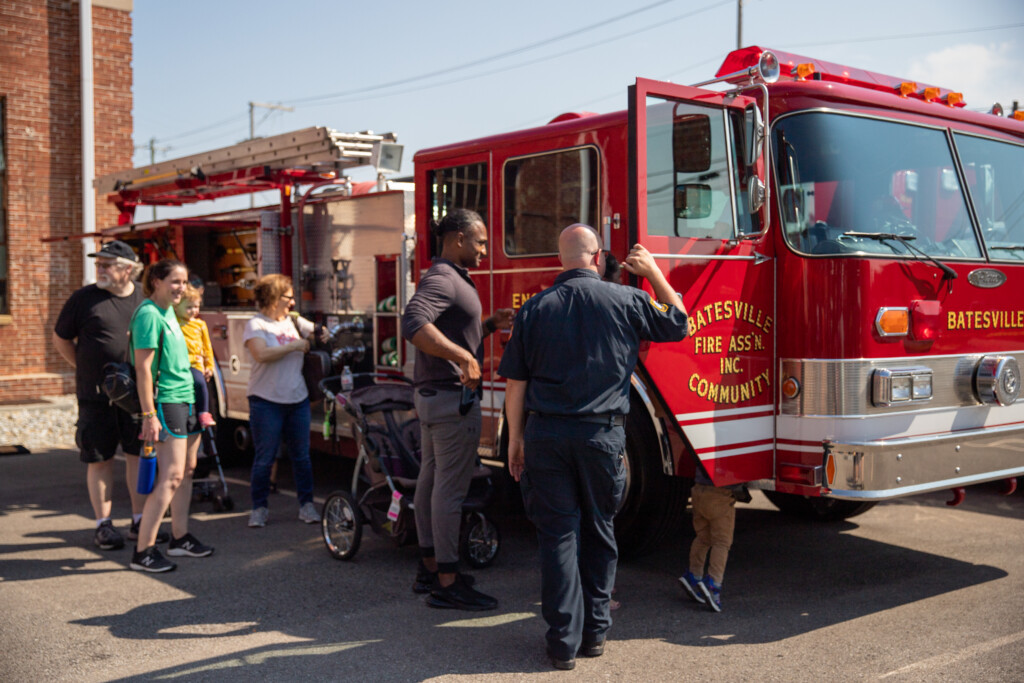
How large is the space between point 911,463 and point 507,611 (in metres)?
2.18

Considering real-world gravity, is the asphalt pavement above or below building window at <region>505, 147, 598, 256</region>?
below

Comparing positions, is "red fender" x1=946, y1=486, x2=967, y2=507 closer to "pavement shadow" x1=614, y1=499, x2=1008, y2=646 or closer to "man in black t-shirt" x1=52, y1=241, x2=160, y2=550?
"pavement shadow" x1=614, y1=499, x2=1008, y2=646

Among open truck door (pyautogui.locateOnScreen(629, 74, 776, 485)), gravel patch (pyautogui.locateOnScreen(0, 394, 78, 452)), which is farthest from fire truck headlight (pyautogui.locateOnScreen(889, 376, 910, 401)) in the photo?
gravel patch (pyautogui.locateOnScreen(0, 394, 78, 452))

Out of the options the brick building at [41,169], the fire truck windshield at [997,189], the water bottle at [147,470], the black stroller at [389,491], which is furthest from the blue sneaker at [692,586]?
the brick building at [41,169]

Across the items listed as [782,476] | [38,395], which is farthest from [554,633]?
[38,395]

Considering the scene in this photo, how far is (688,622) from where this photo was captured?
4906 millimetres

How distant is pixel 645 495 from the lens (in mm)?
5570

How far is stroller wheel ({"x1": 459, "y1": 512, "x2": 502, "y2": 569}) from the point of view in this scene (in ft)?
19.0

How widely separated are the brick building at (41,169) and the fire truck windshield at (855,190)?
12.0m

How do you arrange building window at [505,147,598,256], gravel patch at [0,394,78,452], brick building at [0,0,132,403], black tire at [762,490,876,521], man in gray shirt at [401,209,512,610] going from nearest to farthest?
man in gray shirt at [401,209,512,610] → building window at [505,147,598,256] → black tire at [762,490,876,521] → gravel patch at [0,394,78,452] → brick building at [0,0,132,403]

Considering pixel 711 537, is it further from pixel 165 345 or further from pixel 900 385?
pixel 165 345

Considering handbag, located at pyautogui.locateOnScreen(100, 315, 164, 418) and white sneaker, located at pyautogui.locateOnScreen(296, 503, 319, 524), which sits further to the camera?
white sneaker, located at pyautogui.locateOnScreen(296, 503, 319, 524)

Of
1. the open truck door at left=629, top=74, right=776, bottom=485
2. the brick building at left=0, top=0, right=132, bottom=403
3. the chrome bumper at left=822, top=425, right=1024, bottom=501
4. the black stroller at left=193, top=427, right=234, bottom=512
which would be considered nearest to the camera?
the chrome bumper at left=822, top=425, right=1024, bottom=501

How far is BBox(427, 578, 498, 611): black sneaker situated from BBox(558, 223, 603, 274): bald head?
185cm
